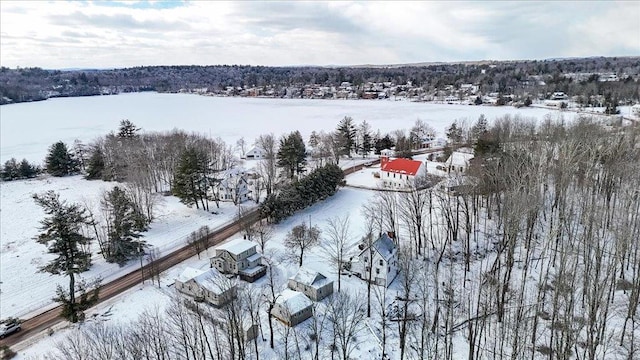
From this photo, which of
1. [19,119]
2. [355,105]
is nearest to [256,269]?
[355,105]

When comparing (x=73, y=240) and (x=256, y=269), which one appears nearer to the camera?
(x=73, y=240)

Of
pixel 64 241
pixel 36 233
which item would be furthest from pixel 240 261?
pixel 36 233

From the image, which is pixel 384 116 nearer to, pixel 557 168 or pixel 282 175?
pixel 282 175

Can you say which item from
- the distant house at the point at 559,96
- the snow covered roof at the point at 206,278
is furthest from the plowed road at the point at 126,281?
the distant house at the point at 559,96

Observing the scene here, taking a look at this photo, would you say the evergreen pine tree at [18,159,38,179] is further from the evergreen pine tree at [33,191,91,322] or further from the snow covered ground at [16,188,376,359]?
the snow covered ground at [16,188,376,359]

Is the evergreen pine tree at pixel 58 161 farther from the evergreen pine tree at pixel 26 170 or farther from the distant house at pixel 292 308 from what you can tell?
the distant house at pixel 292 308

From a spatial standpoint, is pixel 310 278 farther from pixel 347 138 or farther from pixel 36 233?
pixel 347 138
